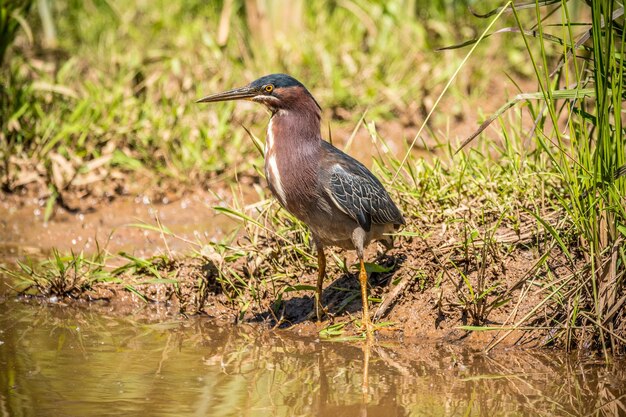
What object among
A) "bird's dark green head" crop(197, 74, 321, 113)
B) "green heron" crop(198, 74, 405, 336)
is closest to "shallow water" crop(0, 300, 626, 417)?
"green heron" crop(198, 74, 405, 336)

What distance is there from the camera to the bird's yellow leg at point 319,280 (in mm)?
5121

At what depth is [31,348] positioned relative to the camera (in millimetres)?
4590

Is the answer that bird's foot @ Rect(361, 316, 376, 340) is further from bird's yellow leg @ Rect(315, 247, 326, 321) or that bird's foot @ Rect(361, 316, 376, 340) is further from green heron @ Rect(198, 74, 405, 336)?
bird's yellow leg @ Rect(315, 247, 326, 321)

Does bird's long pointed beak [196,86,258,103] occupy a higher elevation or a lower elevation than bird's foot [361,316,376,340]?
higher

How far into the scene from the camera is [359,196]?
5.00 metres

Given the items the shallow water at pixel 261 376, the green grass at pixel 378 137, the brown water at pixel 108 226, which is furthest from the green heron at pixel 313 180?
the brown water at pixel 108 226

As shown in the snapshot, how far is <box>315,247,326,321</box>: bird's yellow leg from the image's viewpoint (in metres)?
5.12

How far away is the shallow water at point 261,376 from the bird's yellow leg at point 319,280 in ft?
0.76

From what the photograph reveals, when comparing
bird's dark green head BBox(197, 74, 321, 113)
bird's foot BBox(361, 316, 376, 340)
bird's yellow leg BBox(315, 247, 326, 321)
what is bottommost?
bird's foot BBox(361, 316, 376, 340)

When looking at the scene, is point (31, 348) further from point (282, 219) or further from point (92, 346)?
point (282, 219)

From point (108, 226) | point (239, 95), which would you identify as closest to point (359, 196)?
point (239, 95)

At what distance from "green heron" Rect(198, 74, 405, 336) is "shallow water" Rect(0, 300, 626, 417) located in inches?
19.5

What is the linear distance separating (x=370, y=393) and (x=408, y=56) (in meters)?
5.21

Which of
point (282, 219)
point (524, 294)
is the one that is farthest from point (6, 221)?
point (524, 294)
